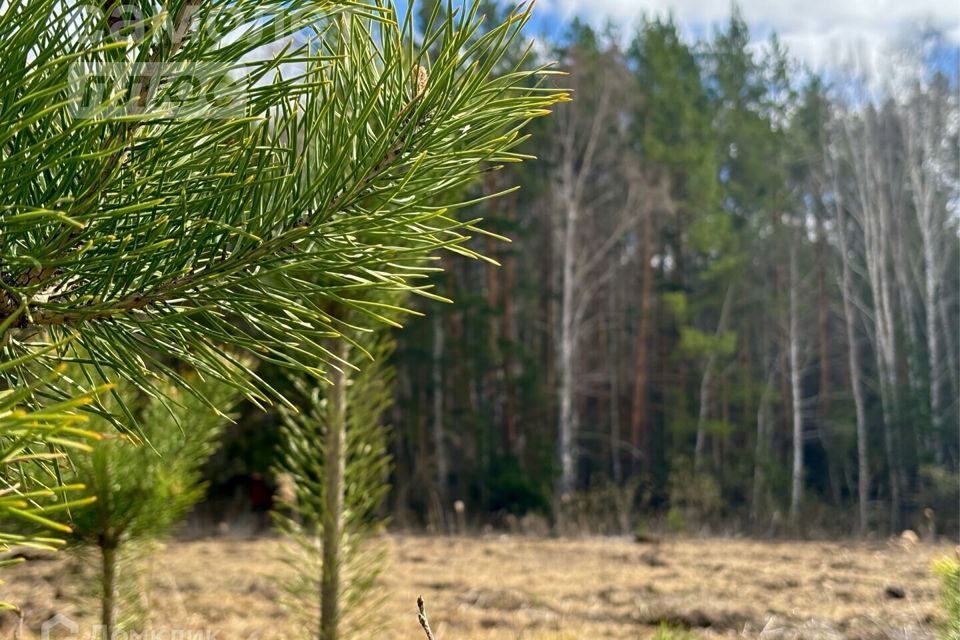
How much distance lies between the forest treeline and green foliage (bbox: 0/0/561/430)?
1329 centimetres

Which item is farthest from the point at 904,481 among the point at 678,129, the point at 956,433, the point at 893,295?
the point at 678,129

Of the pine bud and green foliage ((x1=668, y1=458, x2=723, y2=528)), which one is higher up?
the pine bud

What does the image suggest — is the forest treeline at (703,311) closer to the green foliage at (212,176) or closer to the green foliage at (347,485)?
the green foliage at (347,485)

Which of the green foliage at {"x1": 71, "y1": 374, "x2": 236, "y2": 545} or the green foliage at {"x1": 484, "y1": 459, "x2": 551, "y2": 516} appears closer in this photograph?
the green foliage at {"x1": 71, "y1": 374, "x2": 236, "y2": 545}

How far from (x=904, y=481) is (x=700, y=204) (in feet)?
26.8

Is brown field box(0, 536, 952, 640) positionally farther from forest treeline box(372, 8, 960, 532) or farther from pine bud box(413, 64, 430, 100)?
forest treeline box(372, 8, 960, 532)

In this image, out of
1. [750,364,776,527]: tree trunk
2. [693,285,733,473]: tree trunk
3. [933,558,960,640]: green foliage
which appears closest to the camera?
[933,558,960,640]: green foliage

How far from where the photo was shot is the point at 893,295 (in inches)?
847

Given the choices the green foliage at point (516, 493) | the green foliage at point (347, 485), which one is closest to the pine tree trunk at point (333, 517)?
the green foliage at point (347, 485)

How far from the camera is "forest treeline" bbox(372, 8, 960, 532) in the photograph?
1723cm

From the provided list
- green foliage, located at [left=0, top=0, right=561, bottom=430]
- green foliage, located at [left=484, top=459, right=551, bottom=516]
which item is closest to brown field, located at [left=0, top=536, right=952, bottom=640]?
green foliage, located at [left=0, top=0, right=561, bottom=430]

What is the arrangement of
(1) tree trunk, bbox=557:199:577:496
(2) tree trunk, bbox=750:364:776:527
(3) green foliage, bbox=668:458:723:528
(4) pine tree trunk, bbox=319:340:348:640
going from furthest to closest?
(2) tree trunk, bbox=750:364:776:527
(1) tree trunk, bbox=557:199:577:496
(3) green foliage, bbox=668:458:723:528
(4) pine tree trunk, bbox=319:340:348:640

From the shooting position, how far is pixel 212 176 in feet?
2.88

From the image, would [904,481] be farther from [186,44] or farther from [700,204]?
[186,44]
